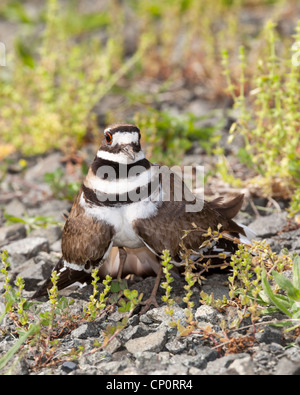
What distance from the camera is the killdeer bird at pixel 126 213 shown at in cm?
359

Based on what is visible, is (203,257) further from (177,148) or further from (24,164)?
(24,164)

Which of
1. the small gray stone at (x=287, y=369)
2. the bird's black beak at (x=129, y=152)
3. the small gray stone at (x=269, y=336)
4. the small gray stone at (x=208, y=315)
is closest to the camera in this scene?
the small gray stone at (x=287, y=369)

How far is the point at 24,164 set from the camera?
19.5 feet

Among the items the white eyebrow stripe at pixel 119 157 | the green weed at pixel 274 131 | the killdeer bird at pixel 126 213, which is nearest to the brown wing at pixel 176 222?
the killdeer bird at pixel 126 213

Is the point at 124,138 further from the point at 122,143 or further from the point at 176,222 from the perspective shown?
the point at 176,222

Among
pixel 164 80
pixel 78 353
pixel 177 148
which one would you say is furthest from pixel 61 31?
pixel 78 353

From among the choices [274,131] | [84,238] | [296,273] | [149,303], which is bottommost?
[149,303]

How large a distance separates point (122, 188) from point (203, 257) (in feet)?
2.16

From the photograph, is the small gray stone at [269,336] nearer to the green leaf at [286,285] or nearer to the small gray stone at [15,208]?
the green leaf at [286,285]

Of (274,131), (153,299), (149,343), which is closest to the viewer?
(149,343)

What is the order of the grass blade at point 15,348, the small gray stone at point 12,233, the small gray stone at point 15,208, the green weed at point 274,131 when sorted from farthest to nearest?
the small gray stone at point 15,208
the small gray stone at point 12,233
the green weed at point 274,131
the grass blade at point 15,348

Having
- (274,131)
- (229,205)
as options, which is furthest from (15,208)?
(274,131)

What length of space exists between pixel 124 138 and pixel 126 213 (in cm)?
46

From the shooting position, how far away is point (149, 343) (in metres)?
3.24
